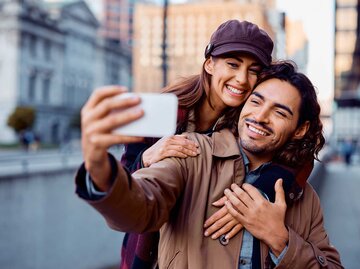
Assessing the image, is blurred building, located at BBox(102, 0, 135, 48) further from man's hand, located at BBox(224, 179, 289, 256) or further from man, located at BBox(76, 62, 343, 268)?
man's hand, located at BBox(224, 179, 289, 256)

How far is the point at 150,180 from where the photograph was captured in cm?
179

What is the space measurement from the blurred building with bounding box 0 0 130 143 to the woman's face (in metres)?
52.7

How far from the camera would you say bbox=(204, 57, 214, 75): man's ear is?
242cm

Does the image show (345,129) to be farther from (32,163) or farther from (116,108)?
(116,108)

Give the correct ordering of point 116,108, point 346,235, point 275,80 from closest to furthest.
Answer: point 116,108, point 275,80, point 346,235

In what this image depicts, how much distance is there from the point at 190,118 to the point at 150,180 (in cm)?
82

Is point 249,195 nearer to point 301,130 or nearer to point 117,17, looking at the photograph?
point 301,130

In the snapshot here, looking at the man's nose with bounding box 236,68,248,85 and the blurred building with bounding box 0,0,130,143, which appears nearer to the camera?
the man's nose with bounding box 236,68,248,85

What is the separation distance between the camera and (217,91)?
238 centimetres

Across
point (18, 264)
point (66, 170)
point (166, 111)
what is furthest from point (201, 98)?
point (66, 170)

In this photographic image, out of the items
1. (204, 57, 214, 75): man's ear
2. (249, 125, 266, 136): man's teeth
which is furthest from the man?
(204, 57, 214, 75): man's ear

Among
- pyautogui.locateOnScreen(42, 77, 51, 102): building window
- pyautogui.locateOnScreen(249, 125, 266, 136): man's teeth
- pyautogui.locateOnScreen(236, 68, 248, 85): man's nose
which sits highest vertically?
pyautogui.locateOnScreen(42, 77, 51, 102): building window

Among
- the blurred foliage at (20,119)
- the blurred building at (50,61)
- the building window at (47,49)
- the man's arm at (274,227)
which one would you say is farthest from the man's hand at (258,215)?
the building window at (47,49)

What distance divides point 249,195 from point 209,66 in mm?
689
